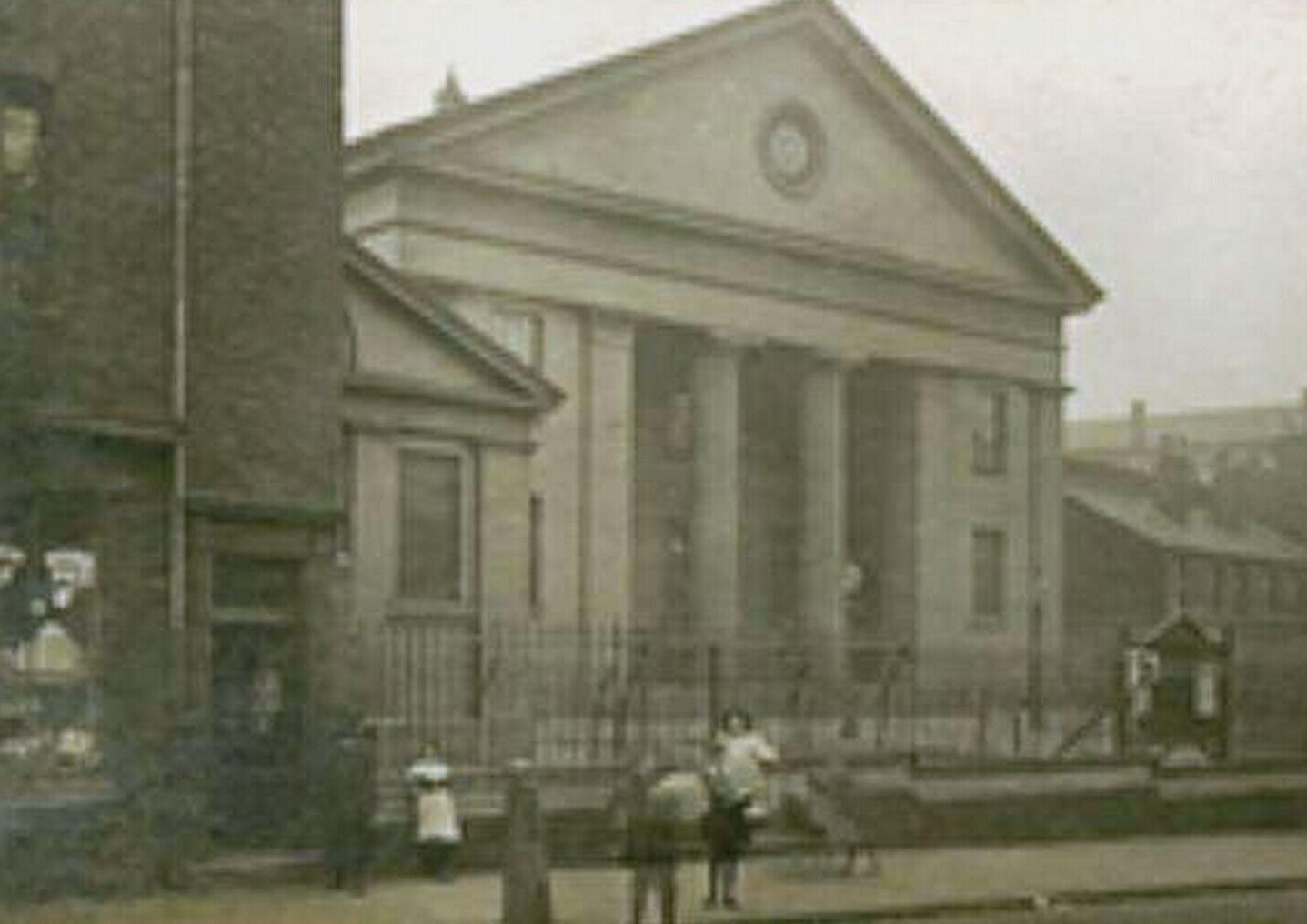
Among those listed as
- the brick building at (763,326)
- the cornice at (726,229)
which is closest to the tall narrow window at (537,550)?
the brick building at (763,326)

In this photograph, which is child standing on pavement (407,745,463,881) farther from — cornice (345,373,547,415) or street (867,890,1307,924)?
cornice (345,373,547,415)

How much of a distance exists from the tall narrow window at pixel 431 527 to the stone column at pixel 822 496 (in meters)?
16.1

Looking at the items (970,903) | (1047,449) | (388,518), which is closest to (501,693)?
(388,518)

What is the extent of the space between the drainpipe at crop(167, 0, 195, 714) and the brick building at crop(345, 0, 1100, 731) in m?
14.5

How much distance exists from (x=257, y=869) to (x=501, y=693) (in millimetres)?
4965

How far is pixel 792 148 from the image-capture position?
42469 millimetres

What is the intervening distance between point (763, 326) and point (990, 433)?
820 centimetres

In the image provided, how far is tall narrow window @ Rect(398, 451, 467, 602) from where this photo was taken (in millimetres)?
27375

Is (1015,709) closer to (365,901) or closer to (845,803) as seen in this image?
(845,803)

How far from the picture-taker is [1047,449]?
4831cm

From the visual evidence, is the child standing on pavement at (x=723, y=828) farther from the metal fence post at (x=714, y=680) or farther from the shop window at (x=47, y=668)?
the shop window at (x=47, y=668)

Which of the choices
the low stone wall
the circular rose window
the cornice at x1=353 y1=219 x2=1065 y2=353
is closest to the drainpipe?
the low stone wall

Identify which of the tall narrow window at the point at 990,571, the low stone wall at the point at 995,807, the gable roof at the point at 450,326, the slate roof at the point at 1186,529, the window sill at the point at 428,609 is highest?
the gable roof at the point at 450,326

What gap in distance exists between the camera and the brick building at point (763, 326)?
37125mm
